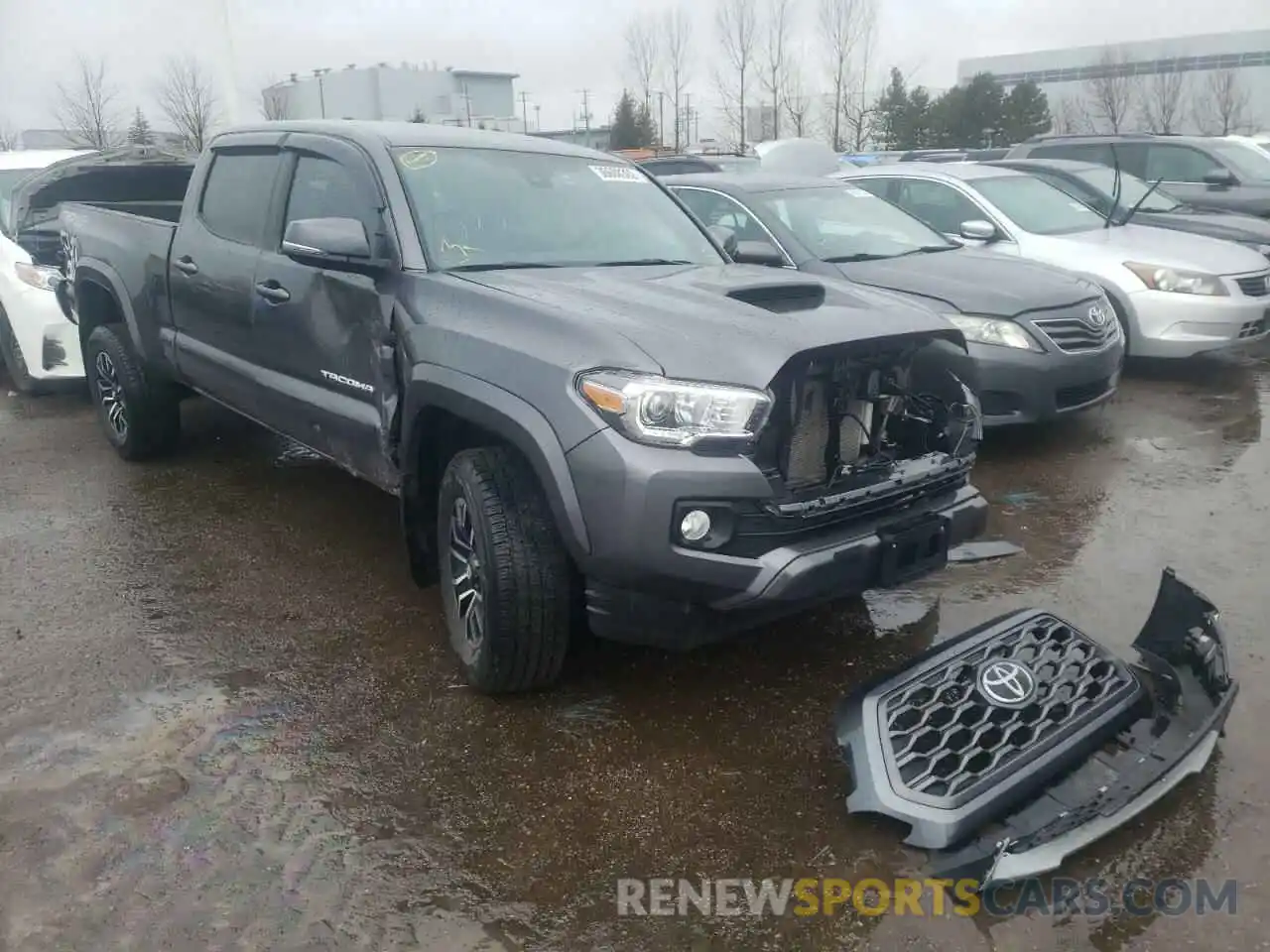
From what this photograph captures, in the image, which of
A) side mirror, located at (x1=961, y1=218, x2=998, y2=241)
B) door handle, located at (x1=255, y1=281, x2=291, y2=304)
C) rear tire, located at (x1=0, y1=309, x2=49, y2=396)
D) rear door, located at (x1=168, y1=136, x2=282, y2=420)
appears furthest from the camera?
rear tire, located at (x1=0, y1=309, x2=49, y2=396)

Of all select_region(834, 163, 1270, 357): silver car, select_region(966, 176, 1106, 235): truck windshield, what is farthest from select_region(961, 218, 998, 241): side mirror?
select_region(966, 176, 1106, 235): truck windshield

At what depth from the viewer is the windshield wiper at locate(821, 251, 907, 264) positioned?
20.5 feet

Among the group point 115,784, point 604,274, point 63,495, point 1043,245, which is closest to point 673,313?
point 604,274

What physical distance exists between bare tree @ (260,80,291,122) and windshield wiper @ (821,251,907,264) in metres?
34.2

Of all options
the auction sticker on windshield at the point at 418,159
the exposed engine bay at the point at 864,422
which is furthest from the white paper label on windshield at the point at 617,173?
the exposed engine bay at the point at 864,422

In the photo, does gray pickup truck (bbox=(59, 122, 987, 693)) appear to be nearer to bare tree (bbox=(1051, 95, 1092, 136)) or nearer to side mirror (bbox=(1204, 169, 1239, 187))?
side mirror (bbox=(1204, 169, 1239, 187))

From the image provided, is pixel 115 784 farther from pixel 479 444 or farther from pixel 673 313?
pixel 673 313

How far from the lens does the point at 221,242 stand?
4699 mm

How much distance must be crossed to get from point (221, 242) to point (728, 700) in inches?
122

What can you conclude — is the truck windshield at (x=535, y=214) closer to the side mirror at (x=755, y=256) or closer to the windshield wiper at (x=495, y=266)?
the windshield wiper at (x=495, y=266)

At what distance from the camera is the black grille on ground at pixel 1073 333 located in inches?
226

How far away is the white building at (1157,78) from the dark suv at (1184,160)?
2999 cm

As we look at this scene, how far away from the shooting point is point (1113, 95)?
41.3 meters

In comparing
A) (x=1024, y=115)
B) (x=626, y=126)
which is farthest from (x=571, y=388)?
(x=626, y=126)
